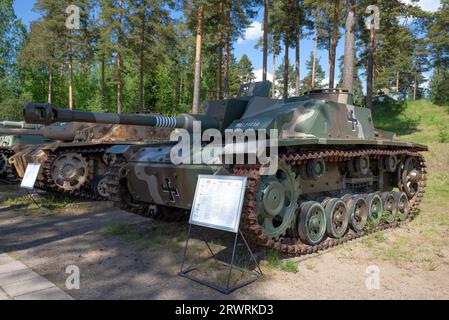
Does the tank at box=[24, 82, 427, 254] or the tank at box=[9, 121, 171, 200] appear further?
the tank at box=[9, 121, 171, 200]

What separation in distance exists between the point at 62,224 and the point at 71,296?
4.47m

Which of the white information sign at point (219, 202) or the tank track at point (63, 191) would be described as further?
the tank track at point (63, 191)

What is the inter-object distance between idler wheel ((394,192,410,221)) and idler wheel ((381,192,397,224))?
121mm

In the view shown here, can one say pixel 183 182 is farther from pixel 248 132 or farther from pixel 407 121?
pixel 407 121

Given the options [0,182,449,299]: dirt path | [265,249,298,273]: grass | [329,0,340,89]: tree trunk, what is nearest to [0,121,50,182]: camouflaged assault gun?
[0,182,449,299]: dirt path

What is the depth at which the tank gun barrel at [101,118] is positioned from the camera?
500cm

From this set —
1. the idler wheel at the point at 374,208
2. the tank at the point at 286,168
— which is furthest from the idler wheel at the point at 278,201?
the idler wheel at the point at 374,208

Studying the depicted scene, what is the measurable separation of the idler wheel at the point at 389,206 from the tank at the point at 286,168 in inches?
1.0

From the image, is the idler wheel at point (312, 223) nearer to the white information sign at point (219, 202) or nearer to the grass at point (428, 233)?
the grass at point (428, 233)

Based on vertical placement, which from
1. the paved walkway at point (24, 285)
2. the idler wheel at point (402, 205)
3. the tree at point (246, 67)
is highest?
the tree at point (246, 67)

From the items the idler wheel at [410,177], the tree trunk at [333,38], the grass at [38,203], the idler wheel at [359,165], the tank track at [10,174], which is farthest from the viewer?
the tree trunk at [333,38]

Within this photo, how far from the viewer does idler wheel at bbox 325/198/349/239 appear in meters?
→ 6.92

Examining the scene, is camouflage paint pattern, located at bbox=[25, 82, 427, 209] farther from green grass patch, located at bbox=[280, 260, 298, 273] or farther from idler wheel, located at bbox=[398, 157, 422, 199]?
green grass patch, located at bbox=[280, 260, 298, 273]
